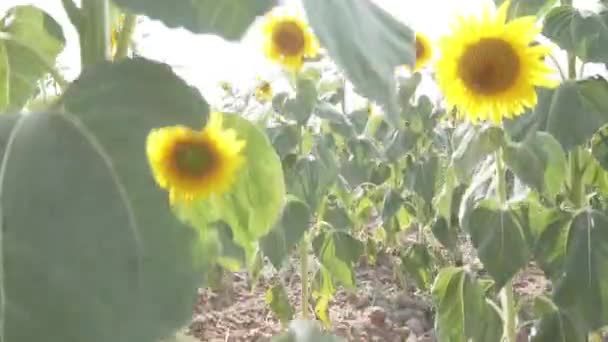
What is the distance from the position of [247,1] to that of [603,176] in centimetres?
99

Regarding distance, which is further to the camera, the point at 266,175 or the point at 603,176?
the point at 603,176

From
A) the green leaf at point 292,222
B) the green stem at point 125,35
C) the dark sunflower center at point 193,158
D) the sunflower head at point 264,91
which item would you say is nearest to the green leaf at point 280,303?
the green leaf at point 292,222

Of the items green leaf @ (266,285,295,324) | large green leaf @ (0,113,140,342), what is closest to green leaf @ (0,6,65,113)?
large green leaf @ (0,113,140,342)

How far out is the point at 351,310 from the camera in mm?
2053

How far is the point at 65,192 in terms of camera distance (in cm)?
32

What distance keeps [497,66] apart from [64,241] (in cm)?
77

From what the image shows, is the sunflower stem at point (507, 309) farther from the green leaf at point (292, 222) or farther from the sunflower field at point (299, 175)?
the green leaf at point (292, 222)

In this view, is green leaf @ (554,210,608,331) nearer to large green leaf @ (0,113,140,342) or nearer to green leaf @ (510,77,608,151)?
green leaf @ (510,77,608,151)

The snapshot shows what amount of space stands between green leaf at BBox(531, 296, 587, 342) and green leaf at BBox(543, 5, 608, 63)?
32cm

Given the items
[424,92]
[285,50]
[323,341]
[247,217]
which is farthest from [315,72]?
[323,341]

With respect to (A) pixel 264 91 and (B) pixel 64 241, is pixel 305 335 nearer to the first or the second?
(B) pixel 64 241

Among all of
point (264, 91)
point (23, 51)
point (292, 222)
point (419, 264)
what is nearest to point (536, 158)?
point (292, 222)

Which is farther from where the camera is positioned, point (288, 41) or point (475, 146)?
point (288, 41)

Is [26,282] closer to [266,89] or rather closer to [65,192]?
[65,192]
